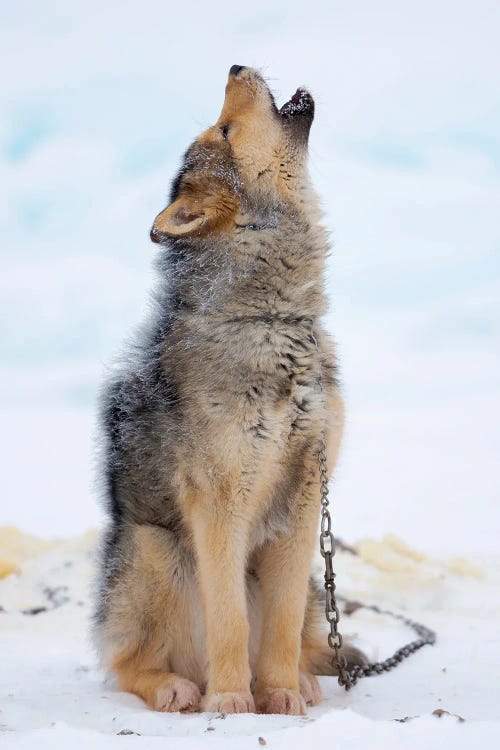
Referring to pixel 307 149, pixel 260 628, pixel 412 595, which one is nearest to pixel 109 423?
pixel 260 628

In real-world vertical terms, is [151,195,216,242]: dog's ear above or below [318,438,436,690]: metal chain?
above

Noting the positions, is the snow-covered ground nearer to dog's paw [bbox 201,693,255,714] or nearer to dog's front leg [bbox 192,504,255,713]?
dog's paw [bbox 201,693,255,714]

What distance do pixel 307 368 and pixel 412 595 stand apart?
4.47 m

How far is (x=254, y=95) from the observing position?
4.87m

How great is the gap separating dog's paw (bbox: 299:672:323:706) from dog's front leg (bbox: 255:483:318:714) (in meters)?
0.23

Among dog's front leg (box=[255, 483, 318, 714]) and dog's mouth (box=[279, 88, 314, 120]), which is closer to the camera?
dog's front leg (box=[255, 483, 318, 714])

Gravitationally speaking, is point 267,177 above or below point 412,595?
above

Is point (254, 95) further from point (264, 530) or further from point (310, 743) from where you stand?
point (310, 743)

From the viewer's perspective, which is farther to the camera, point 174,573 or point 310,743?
point 174,573

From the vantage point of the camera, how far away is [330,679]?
512cm

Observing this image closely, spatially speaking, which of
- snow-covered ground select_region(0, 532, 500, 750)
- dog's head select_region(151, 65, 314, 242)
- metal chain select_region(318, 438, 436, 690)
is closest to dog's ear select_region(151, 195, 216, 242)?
dog's head select_region(151, 65, 314, 242)

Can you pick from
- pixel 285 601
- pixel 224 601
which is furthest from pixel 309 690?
pixel 224 601

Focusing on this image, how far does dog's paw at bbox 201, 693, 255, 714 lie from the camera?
159 inches

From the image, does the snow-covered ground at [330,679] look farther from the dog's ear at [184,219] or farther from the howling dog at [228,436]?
the dog's ear at [184,219]
